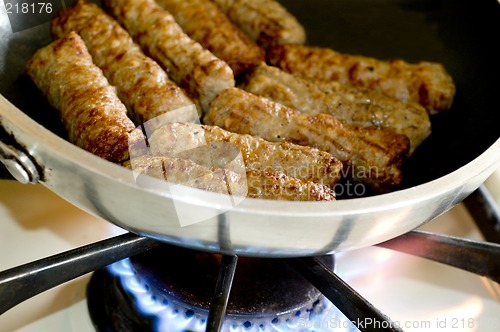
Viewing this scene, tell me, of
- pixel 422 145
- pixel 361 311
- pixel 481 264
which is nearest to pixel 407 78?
pixel 422 145

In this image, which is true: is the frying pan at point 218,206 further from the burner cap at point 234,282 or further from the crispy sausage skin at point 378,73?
the crispy sausage skin at point 378,73

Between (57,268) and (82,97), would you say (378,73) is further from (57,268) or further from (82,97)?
(57,268)

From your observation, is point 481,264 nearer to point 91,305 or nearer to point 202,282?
point 202,282

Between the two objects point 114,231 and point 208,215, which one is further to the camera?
point 114,231

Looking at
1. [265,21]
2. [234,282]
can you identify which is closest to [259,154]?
[234,282]

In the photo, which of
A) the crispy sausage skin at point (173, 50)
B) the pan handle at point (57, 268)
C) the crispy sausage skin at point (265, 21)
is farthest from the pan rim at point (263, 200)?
the crispy sausage skin at point (265, 21)

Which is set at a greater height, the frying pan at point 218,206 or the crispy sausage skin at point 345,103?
the frying pan at point 218,206
